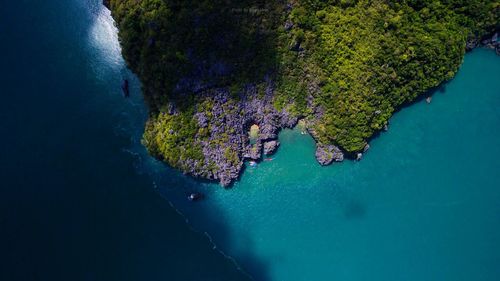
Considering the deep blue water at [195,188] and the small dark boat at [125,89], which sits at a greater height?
the small dark boat at [125,89]

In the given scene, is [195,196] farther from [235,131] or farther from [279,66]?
[279,66]

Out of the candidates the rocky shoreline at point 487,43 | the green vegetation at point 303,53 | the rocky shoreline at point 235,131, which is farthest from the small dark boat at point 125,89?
the rocky shoreline at point 487,43

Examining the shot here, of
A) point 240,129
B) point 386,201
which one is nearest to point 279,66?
point 240,129

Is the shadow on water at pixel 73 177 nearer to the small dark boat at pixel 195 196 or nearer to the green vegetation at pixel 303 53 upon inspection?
the small dark boat at pixel 195 196

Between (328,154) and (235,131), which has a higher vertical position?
(235,131)

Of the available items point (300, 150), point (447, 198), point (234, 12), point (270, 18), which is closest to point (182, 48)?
point (234, 12)
